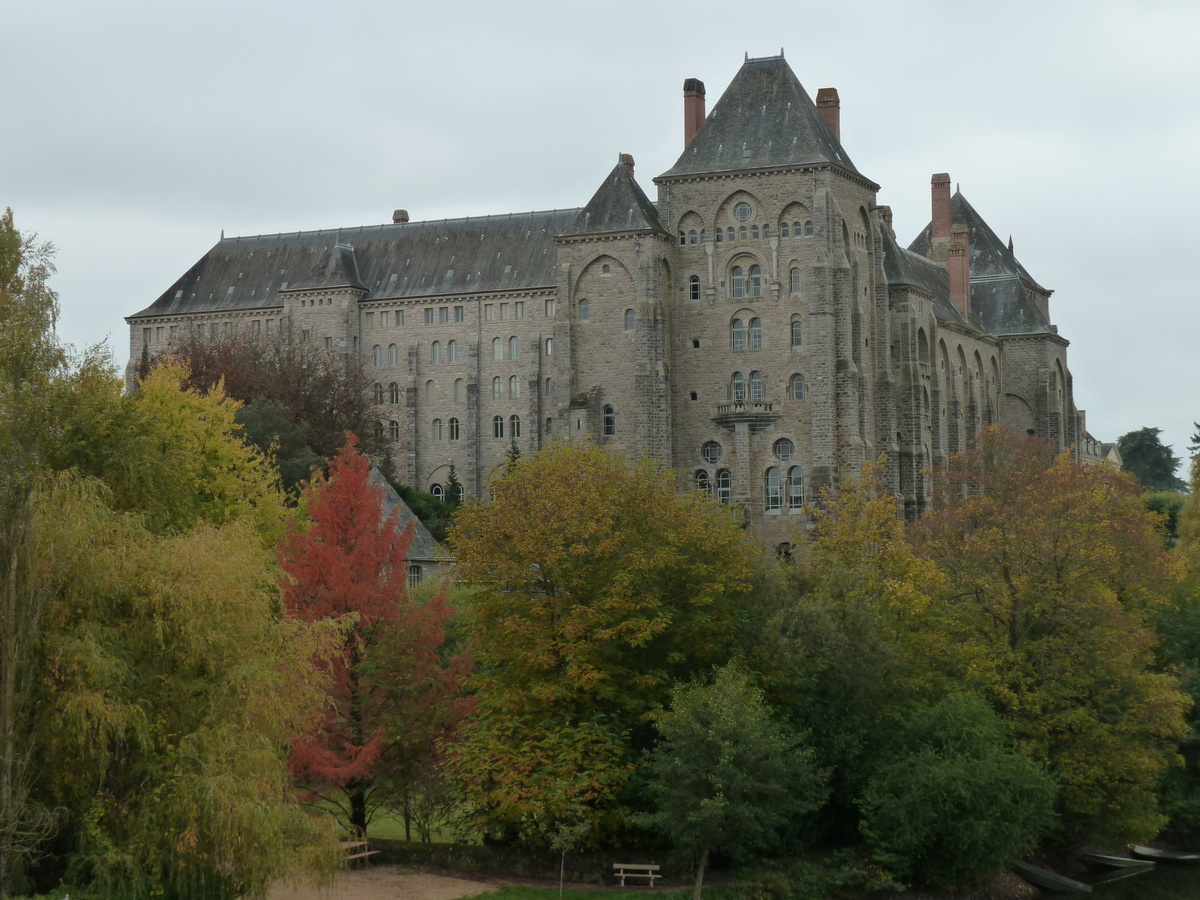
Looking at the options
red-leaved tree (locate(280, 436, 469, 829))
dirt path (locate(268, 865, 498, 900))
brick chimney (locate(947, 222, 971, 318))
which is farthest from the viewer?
brick chimney (locate(947, 222, 971, 318))

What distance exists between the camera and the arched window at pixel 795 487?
7475 cm

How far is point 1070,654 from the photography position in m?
40.8

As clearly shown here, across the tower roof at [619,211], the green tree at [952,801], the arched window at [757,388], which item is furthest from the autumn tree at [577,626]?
the tower roof at [619,211]

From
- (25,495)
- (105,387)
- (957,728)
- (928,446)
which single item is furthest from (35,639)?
(928,446)

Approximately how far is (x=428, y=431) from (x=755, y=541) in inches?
2280

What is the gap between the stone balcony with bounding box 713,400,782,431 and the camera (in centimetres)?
7569

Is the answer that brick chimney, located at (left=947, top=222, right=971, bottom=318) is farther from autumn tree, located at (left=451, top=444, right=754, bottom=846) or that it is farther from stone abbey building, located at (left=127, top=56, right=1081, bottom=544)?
autumn tree, located at (left=451, top=444, right=754, bottom=846)

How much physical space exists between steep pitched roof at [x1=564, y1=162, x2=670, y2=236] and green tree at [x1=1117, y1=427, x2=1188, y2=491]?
78.3m

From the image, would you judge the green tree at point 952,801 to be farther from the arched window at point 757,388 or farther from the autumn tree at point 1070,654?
the arched window at point 757,388

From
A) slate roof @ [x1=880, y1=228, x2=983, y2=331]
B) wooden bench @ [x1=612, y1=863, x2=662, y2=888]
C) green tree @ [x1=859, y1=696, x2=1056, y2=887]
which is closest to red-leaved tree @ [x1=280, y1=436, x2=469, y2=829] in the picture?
wooden bench @ [x1=612, y1=863, x2=662, y2=888]

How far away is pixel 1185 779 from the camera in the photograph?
4544cm

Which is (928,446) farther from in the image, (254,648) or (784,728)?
(254,648)

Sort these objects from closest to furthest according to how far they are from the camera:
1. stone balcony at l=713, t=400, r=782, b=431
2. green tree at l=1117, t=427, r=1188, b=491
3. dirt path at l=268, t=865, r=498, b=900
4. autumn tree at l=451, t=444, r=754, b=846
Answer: dirt path at l=268, t=865, r=498, b=900 → autumn tree at l=451, t=444, r=754, b=846 → stone balcony at l=713, t=400, r=782, b=431 → green tree at l=1117, t=427, r=1188, b=491

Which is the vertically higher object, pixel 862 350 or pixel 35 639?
pixel 862 350
